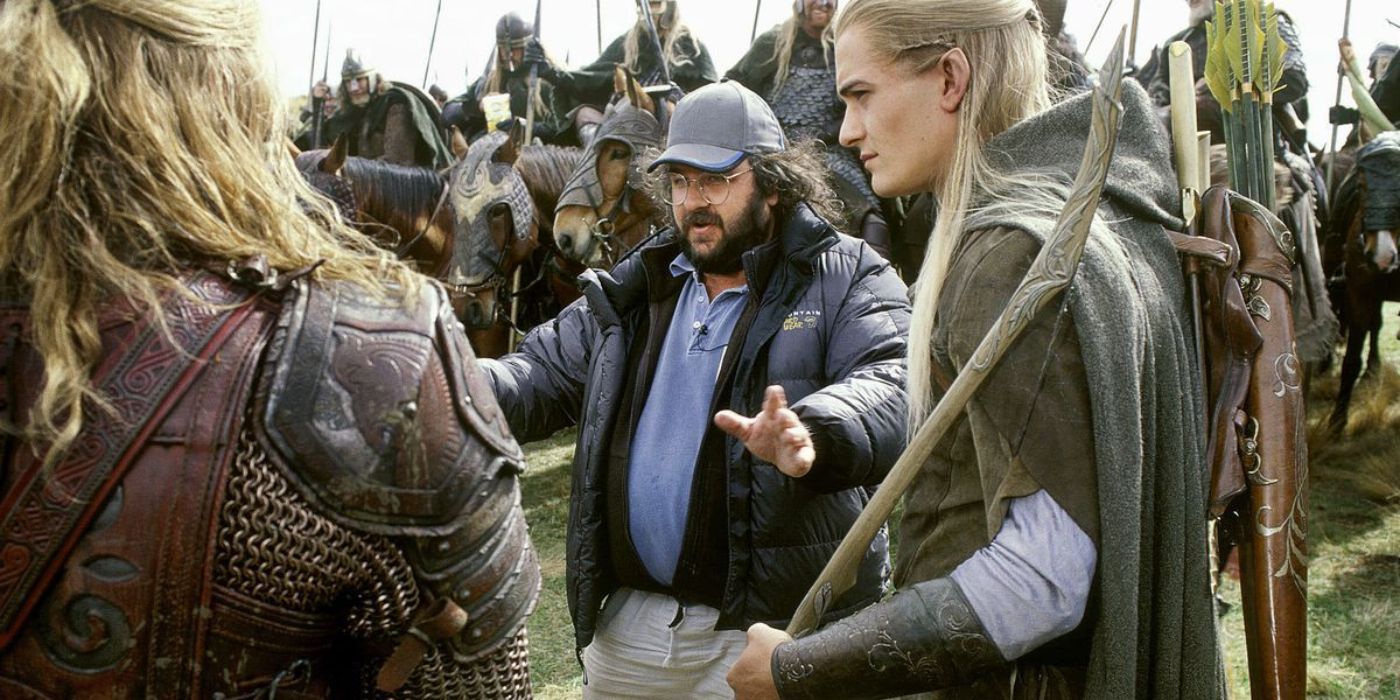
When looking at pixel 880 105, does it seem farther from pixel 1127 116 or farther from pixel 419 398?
pixel 419 398

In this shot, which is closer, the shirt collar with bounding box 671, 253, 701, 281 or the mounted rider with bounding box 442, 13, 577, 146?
the shirt collar with bounding box 671, 253, 701, 281

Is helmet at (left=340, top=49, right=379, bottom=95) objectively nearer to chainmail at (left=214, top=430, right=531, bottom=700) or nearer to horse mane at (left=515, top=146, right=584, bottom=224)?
horse mane at (left=515, top=146, right=584, bottom=224)

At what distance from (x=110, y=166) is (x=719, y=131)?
1.76 meters

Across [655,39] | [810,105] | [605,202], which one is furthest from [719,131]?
[655,39]

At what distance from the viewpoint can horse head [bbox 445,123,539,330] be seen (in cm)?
686

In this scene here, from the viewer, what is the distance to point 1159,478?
1591 millimetres

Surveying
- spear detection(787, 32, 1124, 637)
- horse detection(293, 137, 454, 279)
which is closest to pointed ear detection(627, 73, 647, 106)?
horse detection(293, 137, 454, 279)

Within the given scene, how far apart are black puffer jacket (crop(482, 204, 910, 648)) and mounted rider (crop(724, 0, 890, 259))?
3870 mm

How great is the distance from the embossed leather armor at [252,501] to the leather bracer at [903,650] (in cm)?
44

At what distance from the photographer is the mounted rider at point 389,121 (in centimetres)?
948

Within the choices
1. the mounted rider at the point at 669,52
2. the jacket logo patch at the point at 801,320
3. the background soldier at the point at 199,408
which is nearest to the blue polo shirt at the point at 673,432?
the jacket logo patch at the point at 801,320

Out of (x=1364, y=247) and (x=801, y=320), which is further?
(x=1364, y=247)

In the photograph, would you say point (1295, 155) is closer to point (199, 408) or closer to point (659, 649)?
point (659, 649)

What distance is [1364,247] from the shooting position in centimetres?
734
